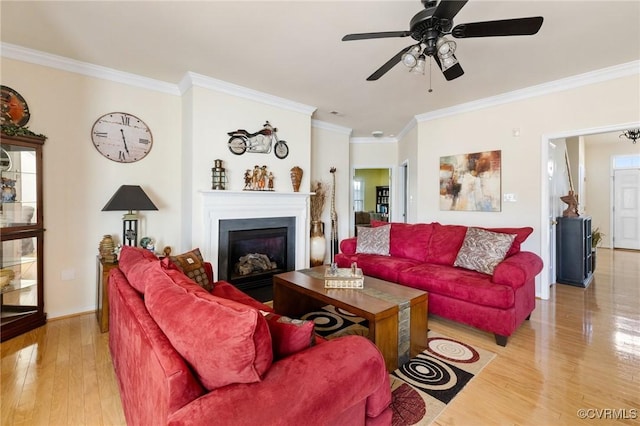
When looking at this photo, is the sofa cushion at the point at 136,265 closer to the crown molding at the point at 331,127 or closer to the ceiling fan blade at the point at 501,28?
the ceiling fan blade at the point at 501,28

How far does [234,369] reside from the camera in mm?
917

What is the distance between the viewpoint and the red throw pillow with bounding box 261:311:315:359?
1163 mm

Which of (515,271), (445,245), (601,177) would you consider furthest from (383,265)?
(601,177)

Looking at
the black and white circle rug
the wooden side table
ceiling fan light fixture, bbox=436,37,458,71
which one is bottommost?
the black and white circle rug

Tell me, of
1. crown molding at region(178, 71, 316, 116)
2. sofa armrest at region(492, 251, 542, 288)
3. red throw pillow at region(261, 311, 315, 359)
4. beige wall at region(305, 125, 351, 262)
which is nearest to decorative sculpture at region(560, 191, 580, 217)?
sofa armrest at region(492, 251, 542, 288)

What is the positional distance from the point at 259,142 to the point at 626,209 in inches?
338

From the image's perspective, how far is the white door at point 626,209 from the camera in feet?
22.0

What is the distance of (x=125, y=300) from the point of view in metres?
1.50

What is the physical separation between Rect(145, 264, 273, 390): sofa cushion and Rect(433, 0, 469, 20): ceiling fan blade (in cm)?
187

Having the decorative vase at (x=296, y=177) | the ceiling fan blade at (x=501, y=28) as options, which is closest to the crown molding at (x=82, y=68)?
the decorative vase at (x=296, y=177)

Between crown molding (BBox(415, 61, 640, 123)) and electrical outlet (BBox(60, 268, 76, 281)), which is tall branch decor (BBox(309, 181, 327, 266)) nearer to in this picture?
crown molding (BBox(415, 61, 640, 123))

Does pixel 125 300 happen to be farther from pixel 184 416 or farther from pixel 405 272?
pixel 405 272

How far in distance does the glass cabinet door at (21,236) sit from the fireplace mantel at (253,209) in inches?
58.4

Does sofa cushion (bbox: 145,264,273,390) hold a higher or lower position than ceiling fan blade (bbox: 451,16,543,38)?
lower
